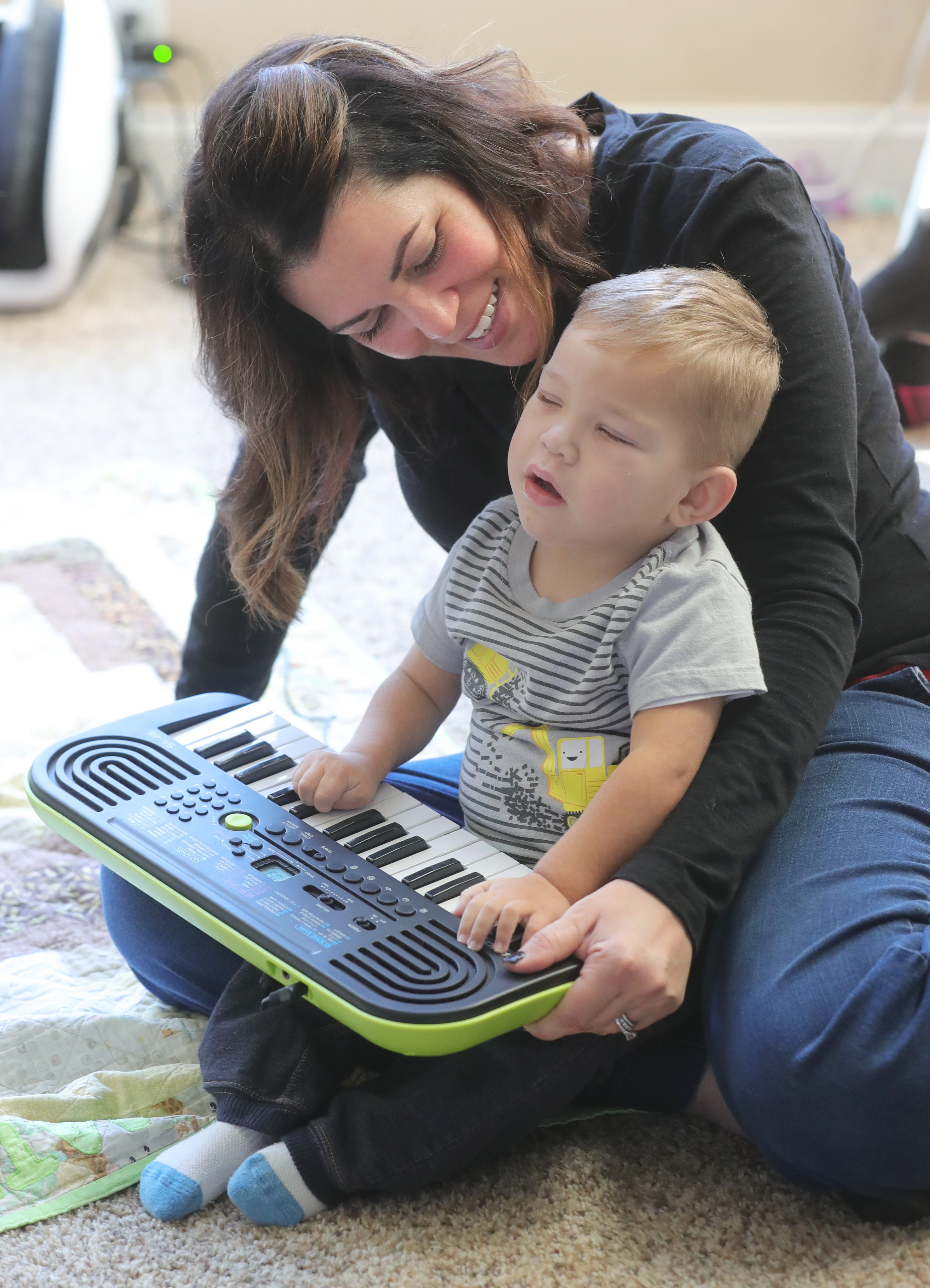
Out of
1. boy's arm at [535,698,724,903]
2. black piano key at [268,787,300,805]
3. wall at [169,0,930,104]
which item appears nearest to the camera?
boy's arm at [535,698,724,903]

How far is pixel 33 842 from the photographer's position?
52.0 inches

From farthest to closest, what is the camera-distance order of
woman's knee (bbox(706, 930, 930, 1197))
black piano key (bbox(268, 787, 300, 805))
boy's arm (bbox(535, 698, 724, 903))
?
black piano key (bbox(268, 787, 300, 805)), boy's arm (bbox(535, 698, 724, 903)), woman's knee (bbox(706, 930, 930, 1197))

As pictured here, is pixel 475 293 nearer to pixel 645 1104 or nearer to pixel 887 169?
pixel 645 1104

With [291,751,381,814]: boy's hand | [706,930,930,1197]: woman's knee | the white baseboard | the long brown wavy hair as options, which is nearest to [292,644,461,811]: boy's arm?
[291,751,381,814]: boy's hand

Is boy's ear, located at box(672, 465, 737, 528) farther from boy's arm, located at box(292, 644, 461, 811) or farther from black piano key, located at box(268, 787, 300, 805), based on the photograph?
black piano key, located at box(268, 787, 300, 805)

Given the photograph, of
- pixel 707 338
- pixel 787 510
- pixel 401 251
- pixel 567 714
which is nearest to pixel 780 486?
pixel 787 510

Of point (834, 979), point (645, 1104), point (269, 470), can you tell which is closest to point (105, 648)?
point (269, 470)

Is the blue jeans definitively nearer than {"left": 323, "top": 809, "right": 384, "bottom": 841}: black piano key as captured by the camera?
Yes

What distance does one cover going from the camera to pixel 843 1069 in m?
0.78

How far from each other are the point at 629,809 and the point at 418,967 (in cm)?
18

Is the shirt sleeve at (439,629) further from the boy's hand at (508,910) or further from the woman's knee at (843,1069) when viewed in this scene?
the woman's knee at (843,1069)

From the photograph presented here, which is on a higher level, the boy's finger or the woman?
the woman

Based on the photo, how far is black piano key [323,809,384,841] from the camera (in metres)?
0.95

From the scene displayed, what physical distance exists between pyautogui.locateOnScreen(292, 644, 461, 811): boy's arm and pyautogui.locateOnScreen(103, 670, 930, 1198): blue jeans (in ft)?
0.50
